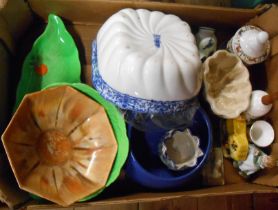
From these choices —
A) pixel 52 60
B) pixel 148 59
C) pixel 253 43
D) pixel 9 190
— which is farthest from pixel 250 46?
pixel 9 190

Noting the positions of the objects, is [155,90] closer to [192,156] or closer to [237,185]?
[192,156]

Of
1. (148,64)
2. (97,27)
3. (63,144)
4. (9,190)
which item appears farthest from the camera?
(97,27)

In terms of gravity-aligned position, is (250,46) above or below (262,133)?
above

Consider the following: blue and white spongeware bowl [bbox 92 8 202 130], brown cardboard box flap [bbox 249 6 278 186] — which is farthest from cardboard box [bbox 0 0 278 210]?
blue and white spongeware bowl [bbox 92 8 202 130]

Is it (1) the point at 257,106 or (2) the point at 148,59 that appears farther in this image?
(1) the point at 257,106

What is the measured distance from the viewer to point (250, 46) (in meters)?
0.90

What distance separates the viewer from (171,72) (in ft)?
2.23

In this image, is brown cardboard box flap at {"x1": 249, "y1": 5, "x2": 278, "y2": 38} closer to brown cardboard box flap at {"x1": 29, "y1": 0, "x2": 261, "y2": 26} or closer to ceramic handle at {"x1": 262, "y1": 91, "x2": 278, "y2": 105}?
brown cardboard box flap at {"x1": 29, "y1": 0, "x2": 261, "y2": 26}

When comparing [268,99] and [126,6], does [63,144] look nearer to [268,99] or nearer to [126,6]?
[126,6]

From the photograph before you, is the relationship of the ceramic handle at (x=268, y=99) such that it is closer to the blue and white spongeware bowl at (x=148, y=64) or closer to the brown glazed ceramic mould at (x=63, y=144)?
the blue and white spongeware bowl at (x=148, y=64)

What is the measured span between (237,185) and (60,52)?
59 cm

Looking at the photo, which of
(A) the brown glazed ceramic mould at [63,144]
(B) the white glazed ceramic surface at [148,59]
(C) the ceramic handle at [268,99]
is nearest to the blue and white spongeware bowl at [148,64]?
(B) the white glazed ceramic surface at [148,59]

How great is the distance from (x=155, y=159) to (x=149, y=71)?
33 centimetres

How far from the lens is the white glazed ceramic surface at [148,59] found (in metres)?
0.68
